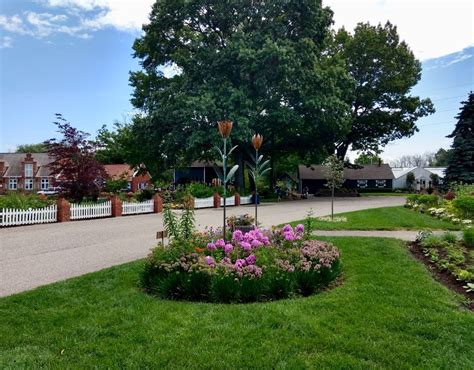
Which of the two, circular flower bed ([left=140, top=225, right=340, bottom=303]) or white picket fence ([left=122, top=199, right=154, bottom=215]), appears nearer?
circular flower bed ([left=140, top=225, right=340, bottom=303])

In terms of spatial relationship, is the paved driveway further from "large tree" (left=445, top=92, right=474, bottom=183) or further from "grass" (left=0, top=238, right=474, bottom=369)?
"large tree" (left=445, top=92, right=474, bottom=183)

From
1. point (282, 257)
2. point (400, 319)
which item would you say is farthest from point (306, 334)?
point (282, 257)

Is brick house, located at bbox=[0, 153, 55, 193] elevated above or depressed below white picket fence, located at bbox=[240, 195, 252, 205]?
above

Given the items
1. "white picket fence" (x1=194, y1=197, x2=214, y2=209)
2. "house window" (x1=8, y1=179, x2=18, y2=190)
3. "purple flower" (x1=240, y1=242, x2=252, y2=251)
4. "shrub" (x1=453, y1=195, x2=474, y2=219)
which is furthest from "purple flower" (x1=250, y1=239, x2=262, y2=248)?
"house window" (x1=8, y1=179, x2=18, y2=190)

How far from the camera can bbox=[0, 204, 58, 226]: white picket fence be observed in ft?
47.0

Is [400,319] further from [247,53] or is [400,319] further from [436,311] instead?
[247,53]

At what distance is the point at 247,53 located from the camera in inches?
984

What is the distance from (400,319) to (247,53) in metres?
23.0

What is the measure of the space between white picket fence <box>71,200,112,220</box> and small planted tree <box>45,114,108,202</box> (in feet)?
4.23

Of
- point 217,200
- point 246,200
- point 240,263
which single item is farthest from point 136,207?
point 240,263

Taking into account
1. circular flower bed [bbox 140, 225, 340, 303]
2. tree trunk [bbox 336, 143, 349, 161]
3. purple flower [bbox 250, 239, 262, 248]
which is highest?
tree trunk [bbox 336, 143, 349, 161]

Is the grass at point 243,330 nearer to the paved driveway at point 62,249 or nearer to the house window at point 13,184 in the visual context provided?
the paved driveway at point 62,249

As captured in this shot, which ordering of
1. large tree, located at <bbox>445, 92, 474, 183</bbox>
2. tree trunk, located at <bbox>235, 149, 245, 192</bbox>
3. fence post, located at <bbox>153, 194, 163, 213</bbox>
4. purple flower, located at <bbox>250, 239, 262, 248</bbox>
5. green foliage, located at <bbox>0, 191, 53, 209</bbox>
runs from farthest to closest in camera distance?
large tree, located at <bbox>445, 92, 474, 183</bbox> < tree trunk, located at <bbox>235, 149, 245, 192</bbox> < fence post, located at <bbox>153, 194, 163, 213</bbox> < green foliage, located at <bbox>0, 191, 53, 209</bbox> < purple flower, located at <bbox>250, 239, 262, 248</bbox>

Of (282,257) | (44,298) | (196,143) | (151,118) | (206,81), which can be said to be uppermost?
(206,81)
